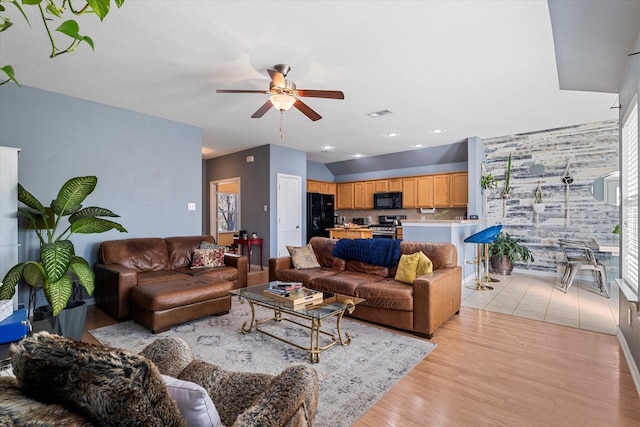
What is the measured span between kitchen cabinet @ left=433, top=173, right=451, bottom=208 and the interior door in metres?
3.10

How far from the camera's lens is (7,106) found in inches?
137

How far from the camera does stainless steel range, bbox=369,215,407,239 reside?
765 cm

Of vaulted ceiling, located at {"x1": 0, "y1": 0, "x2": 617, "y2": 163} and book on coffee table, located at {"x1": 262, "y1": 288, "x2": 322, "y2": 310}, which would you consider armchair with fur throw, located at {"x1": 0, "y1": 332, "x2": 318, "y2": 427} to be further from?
vaulted ceiling, located at {"x1": 0, "y1": 0, "x2": 617, "y2": 163}

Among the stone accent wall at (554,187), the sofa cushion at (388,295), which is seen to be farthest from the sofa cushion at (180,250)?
the stone accent wall at (554,187)

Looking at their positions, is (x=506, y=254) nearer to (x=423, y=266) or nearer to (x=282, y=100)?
(x=423, y=266)

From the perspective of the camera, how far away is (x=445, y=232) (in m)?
4.72

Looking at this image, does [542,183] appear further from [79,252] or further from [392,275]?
[79,252]

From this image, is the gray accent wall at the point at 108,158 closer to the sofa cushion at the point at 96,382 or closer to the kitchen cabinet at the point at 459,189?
the sofa cushion at the point at 96,382

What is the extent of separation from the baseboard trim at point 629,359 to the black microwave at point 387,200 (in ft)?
16.4

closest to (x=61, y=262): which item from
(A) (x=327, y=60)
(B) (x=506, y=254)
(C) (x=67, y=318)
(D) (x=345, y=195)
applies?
(C) (x=67, y=318)

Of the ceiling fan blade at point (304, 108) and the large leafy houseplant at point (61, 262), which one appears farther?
the ceiling fan blade at point (304, 108)

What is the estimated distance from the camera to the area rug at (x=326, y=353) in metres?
2.02

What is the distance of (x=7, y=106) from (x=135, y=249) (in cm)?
207

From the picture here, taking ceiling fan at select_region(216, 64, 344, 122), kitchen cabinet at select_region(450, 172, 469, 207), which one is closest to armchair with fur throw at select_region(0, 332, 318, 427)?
ceiling fan at select_region(216, 64, 344, 122)
